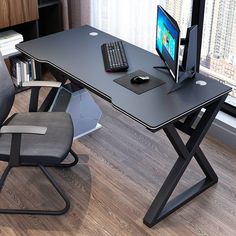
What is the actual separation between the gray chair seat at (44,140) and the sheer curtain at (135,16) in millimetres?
1124

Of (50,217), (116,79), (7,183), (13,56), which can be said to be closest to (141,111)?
(116,79)

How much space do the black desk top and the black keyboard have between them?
0.03 metres

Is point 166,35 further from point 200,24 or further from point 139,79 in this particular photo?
point 200,24

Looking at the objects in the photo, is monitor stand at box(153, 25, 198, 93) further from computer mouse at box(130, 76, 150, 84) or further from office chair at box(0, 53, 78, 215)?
→ office chair at box(0, 53, 78, 215)

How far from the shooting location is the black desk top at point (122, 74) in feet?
7.70

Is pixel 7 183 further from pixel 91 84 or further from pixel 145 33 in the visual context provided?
pixel 145 33

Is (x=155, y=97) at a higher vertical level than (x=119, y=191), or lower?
higher

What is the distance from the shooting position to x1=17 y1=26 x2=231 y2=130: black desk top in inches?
92.4

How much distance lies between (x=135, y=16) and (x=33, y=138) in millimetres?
1478

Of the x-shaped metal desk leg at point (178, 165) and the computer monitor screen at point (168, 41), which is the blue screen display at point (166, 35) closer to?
the computer monitor screen at point (168, 41)

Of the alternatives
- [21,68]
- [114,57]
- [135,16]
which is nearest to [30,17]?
[21,68]

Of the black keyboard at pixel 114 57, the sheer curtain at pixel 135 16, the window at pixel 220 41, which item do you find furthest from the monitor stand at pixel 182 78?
the sheer curtain at pixel 135 16

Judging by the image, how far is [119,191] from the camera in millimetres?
2861

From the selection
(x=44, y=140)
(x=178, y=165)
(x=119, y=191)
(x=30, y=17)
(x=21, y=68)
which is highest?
(x=30, y=17)
